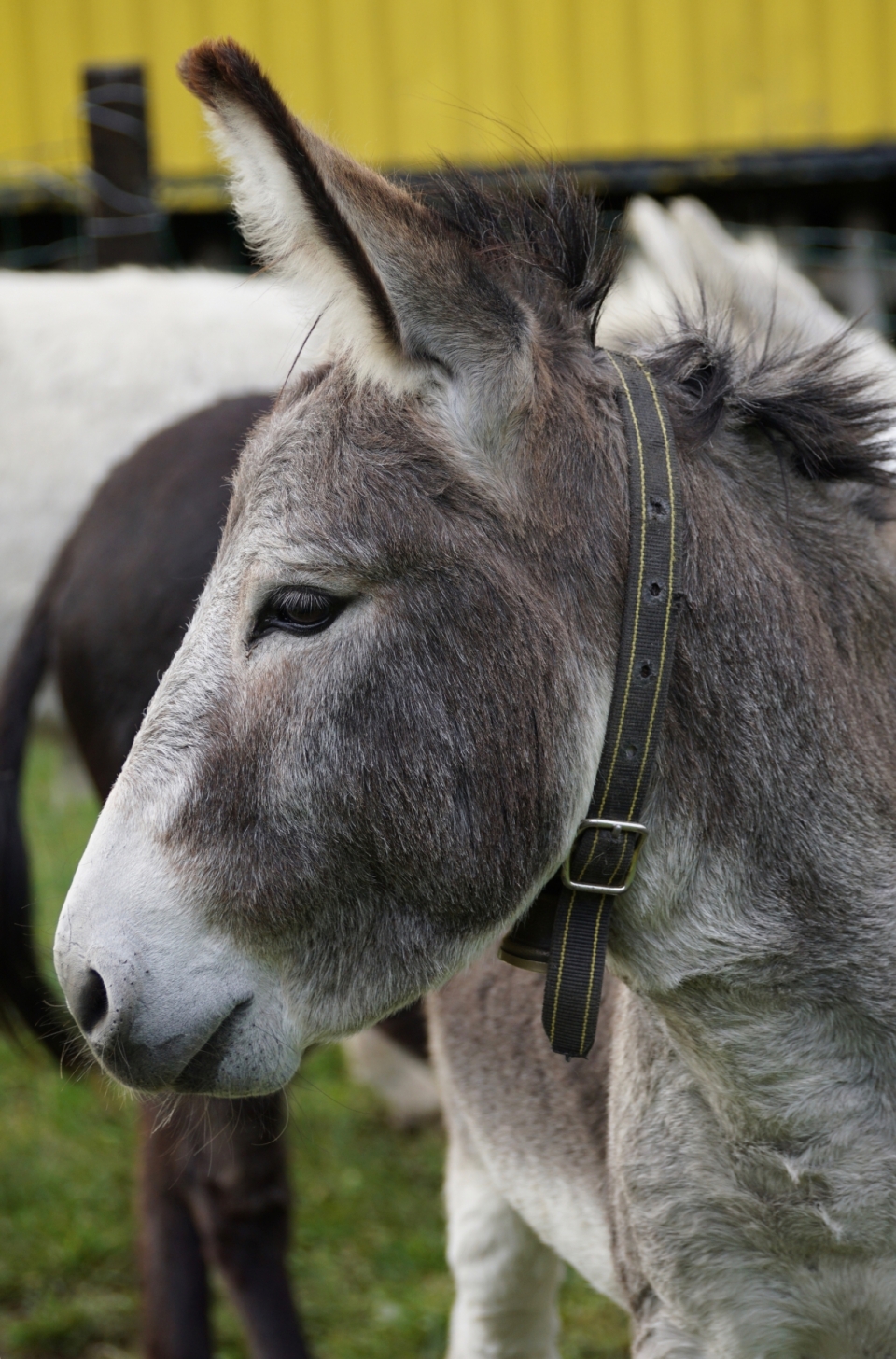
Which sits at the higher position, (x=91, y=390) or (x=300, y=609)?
(x=300, y=609)

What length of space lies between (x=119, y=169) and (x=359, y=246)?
181 inches

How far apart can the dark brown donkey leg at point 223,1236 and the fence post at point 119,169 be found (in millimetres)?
3946

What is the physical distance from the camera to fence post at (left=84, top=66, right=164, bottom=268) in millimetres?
5402

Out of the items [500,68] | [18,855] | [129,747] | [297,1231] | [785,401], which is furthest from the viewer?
[500,68]

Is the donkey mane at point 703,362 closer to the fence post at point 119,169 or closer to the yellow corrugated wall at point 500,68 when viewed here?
the fence post at point 119,169

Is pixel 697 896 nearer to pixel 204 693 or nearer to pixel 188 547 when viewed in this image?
pixel 204 693

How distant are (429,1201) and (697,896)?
2626 mm

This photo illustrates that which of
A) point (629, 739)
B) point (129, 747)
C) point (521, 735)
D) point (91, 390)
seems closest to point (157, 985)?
point (521, 735)

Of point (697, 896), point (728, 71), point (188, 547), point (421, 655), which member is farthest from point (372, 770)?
point (728, 71)

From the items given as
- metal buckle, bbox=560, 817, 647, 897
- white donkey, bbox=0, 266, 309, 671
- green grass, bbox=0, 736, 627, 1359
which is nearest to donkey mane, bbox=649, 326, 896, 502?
metal buckle, bbox=560, 817, 647, 897

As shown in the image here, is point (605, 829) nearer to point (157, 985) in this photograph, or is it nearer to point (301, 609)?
point (301, 609)

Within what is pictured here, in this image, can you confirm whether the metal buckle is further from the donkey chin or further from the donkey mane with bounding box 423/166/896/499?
the donkey mane with bounding box 423/166/896/499

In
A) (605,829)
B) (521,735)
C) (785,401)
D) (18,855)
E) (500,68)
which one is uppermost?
(500,68)

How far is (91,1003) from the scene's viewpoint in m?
1.47
